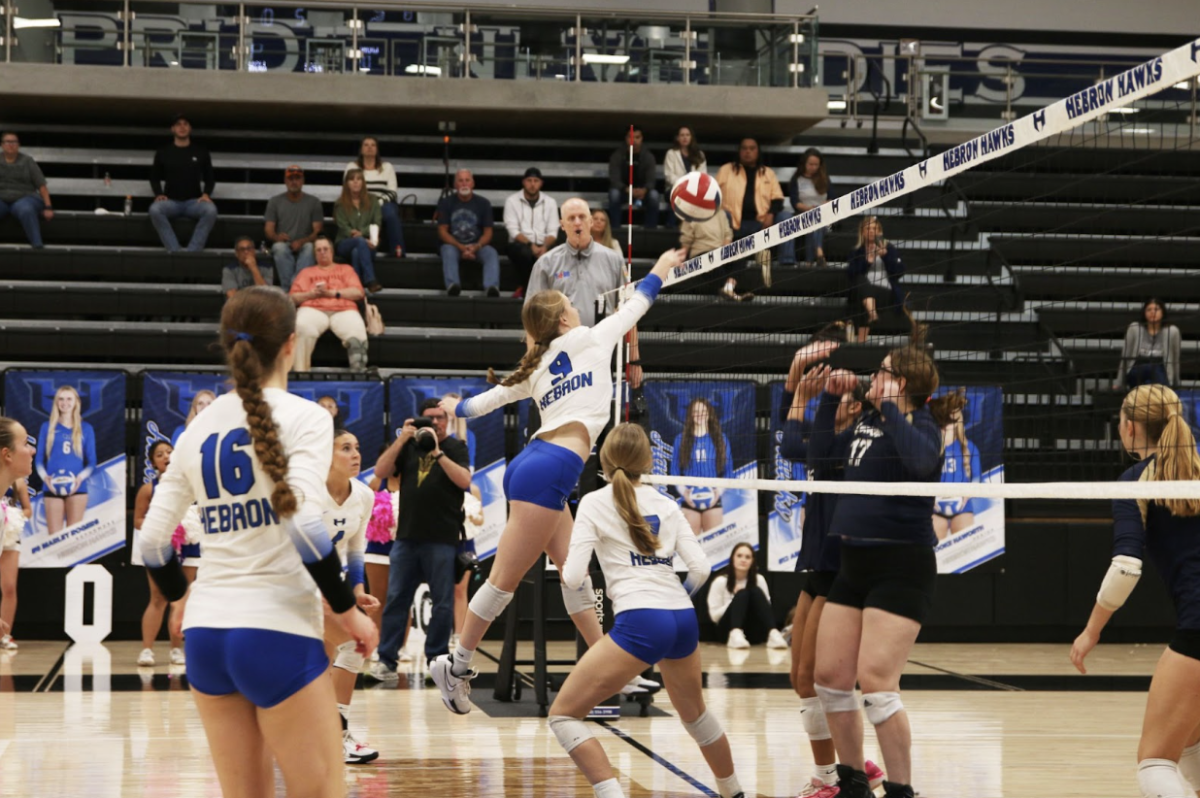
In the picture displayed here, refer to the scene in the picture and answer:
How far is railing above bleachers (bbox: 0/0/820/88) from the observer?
1630 cm

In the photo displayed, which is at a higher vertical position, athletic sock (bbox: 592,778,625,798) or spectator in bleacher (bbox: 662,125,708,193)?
spectator in bleacher (bbox: 662,125,708,193)

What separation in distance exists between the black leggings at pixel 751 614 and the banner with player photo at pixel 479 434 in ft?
7.44

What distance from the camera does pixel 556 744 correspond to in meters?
7.27

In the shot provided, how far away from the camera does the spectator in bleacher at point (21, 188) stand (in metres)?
15.0

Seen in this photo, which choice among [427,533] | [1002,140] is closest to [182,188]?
[427,533]

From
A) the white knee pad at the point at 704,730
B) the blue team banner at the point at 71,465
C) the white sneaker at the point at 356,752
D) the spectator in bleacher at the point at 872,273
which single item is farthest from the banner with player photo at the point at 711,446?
the white knee pad at the point at 704,730

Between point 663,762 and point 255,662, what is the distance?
13.1 ft

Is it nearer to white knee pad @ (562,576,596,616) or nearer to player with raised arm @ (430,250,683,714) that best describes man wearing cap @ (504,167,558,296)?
white knee pad @ (562,576,596,616)

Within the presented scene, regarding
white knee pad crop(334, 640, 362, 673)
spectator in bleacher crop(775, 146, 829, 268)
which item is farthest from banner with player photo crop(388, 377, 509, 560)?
white knee pad crop(334, 640, 362, 673)

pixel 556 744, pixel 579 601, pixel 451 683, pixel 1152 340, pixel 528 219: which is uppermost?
pixel 528 219

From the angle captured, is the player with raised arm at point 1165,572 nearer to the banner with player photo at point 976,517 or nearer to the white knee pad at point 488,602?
the white knee pad at point 488,602

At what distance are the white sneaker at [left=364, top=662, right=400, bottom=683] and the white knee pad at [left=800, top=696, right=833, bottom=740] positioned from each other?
454 cm

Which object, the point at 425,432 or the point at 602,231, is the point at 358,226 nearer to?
the point at 602,231

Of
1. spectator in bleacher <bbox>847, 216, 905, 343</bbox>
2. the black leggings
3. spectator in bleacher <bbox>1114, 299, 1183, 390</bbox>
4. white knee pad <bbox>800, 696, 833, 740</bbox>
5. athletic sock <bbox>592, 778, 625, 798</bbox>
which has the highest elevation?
spectator in bleacher <bbox>847, 216, 905, 343</bbox>
